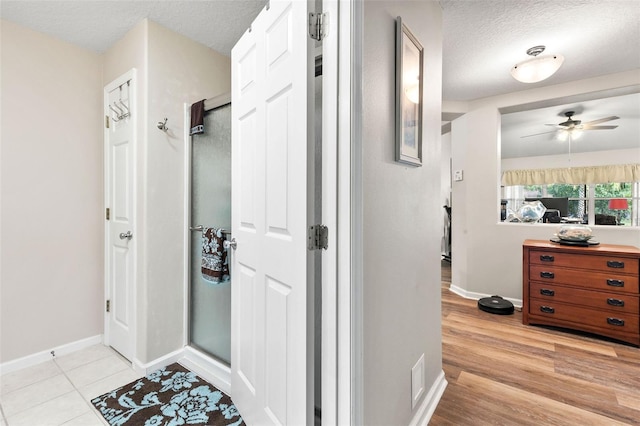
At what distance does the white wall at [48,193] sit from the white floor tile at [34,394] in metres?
0.37

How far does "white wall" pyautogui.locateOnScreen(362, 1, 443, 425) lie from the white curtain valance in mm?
6578

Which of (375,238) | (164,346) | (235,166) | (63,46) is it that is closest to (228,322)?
(164,346)

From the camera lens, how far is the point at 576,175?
20.8ft

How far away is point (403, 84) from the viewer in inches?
50.2

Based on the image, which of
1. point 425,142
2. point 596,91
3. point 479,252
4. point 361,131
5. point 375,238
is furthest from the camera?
point 479,252

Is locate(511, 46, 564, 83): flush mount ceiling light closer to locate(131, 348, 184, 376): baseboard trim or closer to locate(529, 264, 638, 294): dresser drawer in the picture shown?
locate(529, 264, 638, 294): dresser drawer

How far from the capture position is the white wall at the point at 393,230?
1.06 m

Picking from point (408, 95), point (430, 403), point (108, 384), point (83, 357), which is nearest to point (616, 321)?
point (430, 403)

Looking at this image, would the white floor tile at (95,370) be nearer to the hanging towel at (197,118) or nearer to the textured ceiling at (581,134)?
the hanging towel at (197,118)

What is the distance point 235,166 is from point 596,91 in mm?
3431

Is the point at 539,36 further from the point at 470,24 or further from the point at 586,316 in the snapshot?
the point at 586,316

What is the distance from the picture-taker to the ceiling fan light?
2275 millimetres

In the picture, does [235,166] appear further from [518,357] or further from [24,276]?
[518,357]

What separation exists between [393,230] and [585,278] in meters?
2.46
